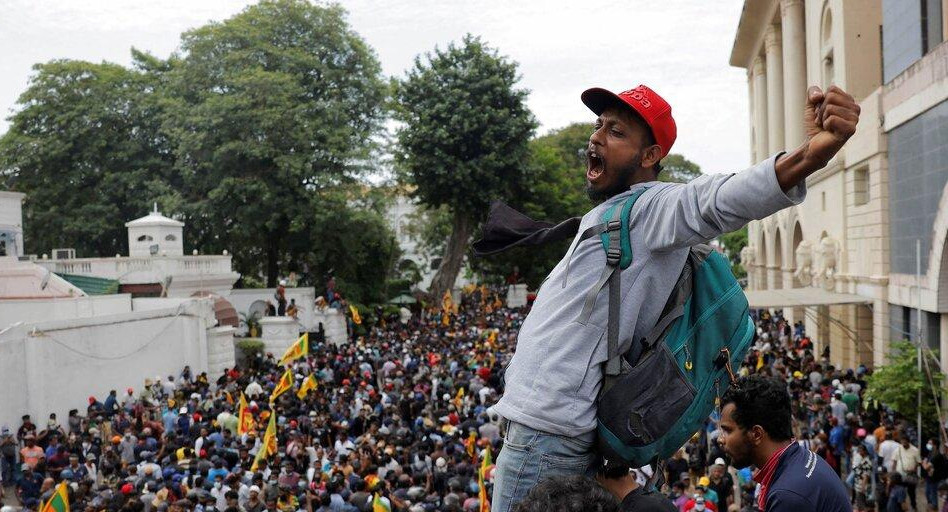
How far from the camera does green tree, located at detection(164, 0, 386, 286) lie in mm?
33562

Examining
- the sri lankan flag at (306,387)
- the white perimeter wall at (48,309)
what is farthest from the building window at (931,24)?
the white perimeter wall at (48,309)

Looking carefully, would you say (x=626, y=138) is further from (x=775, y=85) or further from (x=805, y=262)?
(x=775, y=85)

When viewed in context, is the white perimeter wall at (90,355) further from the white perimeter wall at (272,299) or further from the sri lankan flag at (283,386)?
the white perimeter wall at (272,299)

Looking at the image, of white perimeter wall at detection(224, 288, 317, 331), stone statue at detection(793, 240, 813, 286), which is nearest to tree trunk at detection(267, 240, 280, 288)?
white perimeter wall at detection(224, 288, 317, 331)

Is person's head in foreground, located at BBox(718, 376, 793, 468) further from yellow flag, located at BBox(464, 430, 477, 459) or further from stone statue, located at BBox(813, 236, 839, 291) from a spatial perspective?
stone statue, located at BBox(813, 236, 839, 291)

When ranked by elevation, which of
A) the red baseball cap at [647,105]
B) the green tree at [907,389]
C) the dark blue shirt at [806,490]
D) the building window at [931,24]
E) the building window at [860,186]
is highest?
the building window at [931,24]

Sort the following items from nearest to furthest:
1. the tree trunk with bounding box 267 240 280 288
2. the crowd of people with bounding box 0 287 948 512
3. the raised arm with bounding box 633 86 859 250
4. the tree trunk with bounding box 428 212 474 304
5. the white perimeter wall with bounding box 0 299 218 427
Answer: the raised arm with bounding box 633 86 859 250
the crowd of people with bounding box 0 287 948 512
the white perimeter wall with bounding box 0 299 218 427
the tree trunk with bounding box 267 240 280 288
the tree trunk with bounding box 428 212 474 304

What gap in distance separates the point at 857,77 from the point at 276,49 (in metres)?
21.9

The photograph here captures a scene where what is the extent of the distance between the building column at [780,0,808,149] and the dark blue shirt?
29.0m

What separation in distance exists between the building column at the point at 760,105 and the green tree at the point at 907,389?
28.3 metres

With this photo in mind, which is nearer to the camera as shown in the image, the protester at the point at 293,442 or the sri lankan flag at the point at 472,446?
the protester at the point at 293,442

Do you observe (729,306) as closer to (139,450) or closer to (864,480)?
(864,480)

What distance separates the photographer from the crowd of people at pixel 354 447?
10195 mm

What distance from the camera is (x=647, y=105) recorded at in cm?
274
